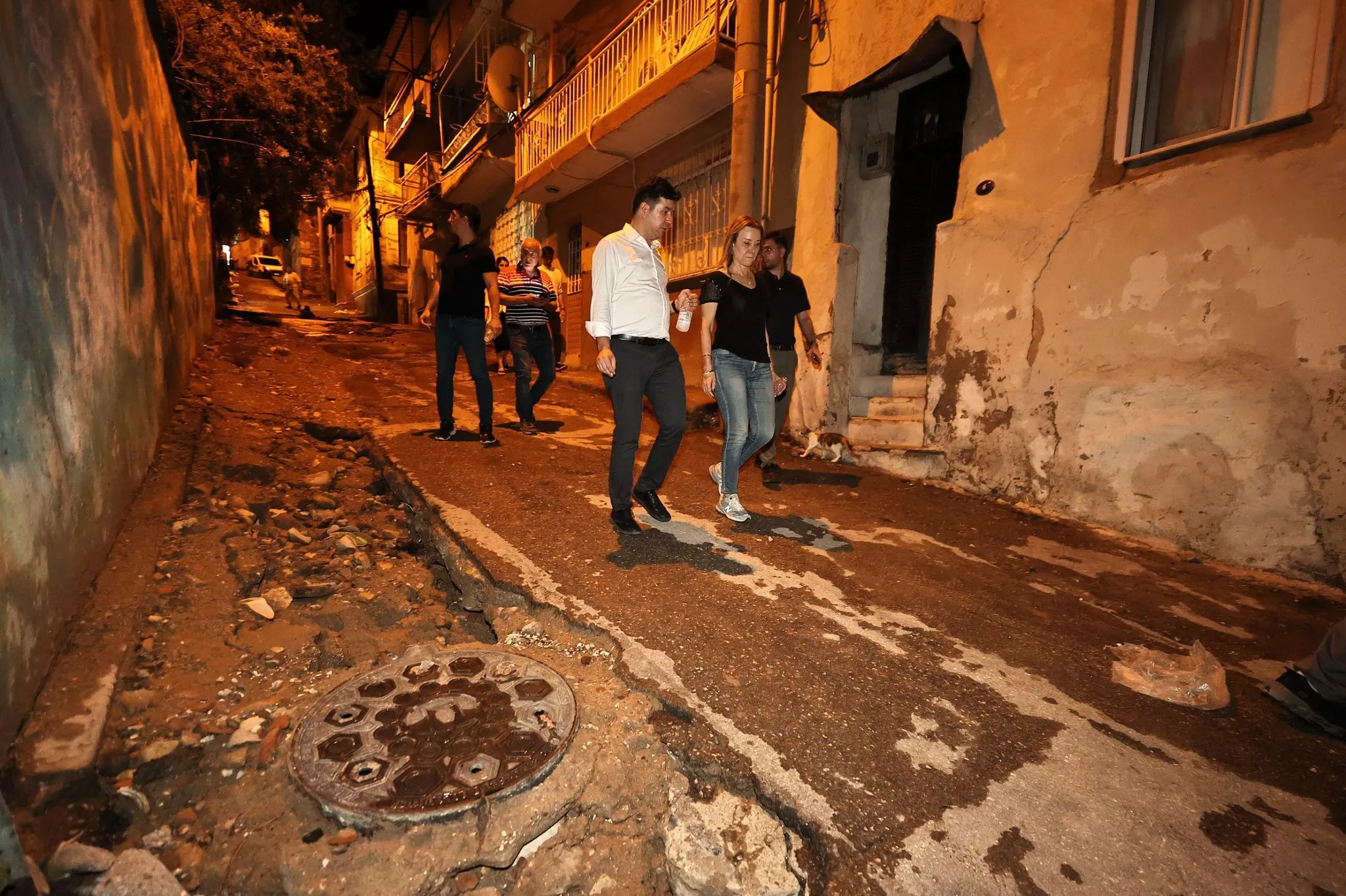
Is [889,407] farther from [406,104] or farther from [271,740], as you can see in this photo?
[406,104]

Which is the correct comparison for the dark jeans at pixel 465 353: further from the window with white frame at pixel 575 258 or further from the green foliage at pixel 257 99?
the window with white frame at pixel 575 258

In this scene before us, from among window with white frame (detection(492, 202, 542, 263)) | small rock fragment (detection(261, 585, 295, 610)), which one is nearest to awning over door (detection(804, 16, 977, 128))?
small rock fragment (detection(261, 585, 295, 610))

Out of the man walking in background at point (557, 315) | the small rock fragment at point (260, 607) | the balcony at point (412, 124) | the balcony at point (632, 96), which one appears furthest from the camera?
the balcony at point (412, 124)

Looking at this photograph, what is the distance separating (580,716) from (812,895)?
2.70 feet

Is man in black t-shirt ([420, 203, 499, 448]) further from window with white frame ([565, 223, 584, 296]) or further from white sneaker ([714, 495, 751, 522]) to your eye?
window with white frame ([565, 223, 584, 296])

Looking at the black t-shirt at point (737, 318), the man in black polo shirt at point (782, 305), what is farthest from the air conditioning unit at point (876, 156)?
the black t-shirt at point (737, 318)

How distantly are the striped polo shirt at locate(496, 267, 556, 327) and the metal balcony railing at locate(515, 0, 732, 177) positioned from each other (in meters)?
4.07

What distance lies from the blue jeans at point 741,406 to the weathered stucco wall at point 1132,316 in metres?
2.01

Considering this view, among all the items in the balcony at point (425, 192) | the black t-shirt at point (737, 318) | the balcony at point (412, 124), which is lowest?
the black t-shirt at point (737, 318)

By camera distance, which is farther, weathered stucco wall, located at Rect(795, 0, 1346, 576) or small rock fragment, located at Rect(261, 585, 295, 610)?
weathered stucco wall, located at Rect(795, 0, 1346, 576)

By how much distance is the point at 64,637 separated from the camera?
202 cm

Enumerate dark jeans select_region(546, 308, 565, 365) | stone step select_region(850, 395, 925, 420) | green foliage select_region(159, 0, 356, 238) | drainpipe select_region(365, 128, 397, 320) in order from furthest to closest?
1. drainpipe select_region(365, 128, 397, 320)
2. dark jeans select_region(546, 308, 565, 365)
3. green foliage select_region(159, 0, 356, 238)
4. stone step select_region(850, 395, 925, 420)

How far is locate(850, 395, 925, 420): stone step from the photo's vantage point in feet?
18.1

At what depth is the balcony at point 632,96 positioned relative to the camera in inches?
294
